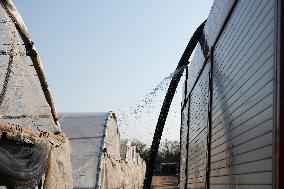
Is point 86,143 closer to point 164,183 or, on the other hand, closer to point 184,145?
point 184,145

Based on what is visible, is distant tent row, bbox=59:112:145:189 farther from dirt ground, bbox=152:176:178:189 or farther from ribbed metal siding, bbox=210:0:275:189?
dirt ground, bbox=152:176:178:189

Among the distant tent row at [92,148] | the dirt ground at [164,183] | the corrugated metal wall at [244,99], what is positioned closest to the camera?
the corrugated metal wall at [244,99]

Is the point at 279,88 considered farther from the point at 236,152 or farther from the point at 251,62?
the point at 236,152

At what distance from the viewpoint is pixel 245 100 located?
11.8 ft

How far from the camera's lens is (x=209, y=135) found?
5.49 m

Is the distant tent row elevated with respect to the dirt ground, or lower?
elevated

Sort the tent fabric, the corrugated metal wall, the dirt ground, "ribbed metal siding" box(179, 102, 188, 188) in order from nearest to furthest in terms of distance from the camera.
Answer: the corrugated metal wall, "ribbed metal siding" box(179, 102, 188, 188), the tent fabric, the dirt ground

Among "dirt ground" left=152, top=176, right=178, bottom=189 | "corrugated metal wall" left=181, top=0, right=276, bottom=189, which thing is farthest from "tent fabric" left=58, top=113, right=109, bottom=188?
"dirt ground" left=152, top=176, right=178, bottom=189

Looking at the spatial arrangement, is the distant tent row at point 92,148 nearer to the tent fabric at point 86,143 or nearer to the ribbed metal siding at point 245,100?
the tent fabric at point 86,143

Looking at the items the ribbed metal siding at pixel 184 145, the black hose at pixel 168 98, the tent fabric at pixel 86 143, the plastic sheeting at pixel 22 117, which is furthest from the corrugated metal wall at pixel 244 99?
the tent fabric at pixel 86 143

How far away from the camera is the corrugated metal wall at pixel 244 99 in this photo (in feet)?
9.47

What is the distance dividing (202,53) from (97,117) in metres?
13.4

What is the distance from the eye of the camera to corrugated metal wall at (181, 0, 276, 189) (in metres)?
2.89

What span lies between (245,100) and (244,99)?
0.14 ft
